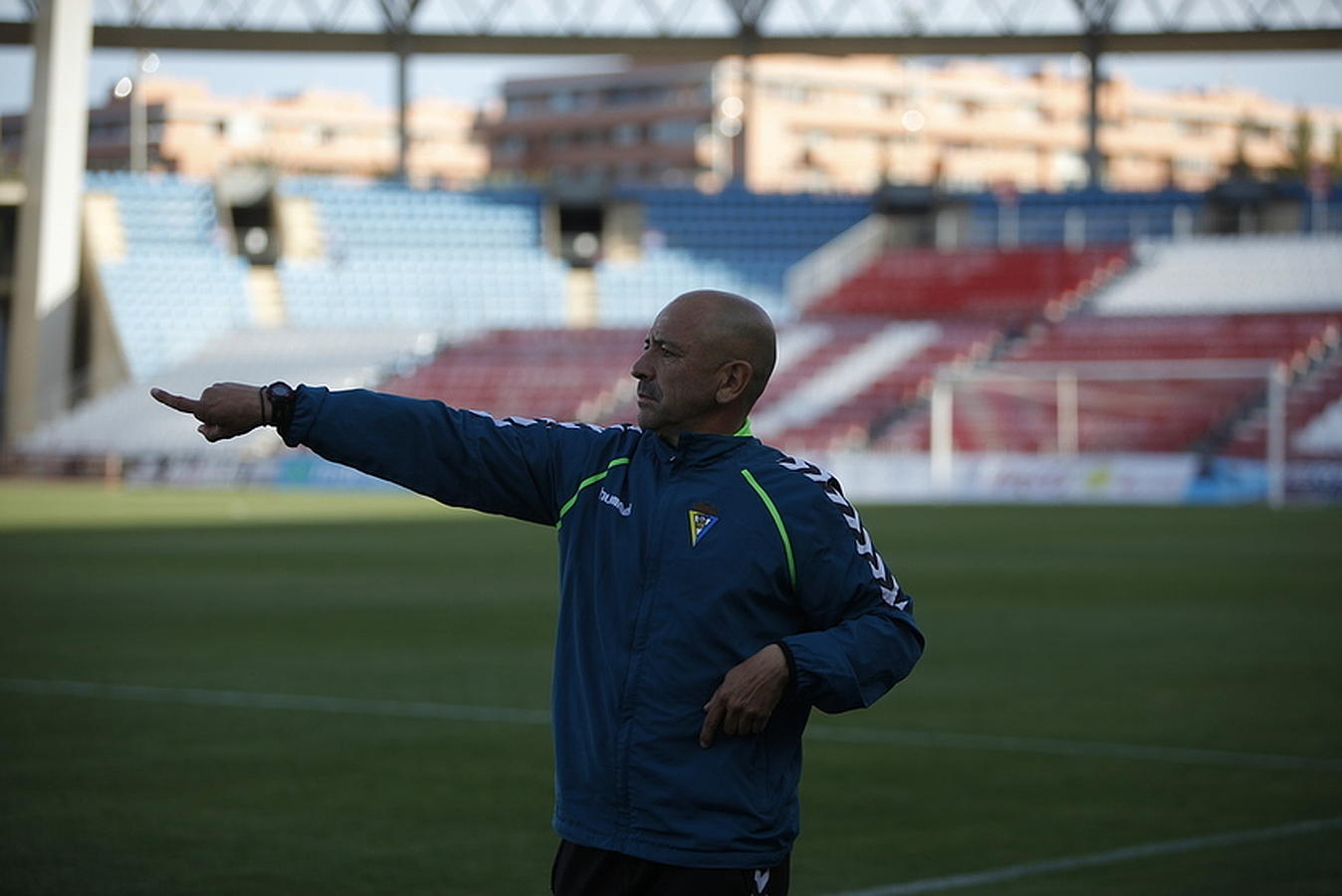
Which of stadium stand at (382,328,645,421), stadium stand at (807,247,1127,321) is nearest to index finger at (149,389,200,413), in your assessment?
stadium stand at (382,328,645,421)

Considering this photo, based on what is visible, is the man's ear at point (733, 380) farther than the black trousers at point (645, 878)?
Yes

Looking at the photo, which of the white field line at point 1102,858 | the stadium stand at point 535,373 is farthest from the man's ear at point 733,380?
the stadium stand at point 535,373

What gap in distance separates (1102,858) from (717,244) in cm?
4860

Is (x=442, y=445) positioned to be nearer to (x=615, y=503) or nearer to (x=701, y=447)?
(x=615, y=503)

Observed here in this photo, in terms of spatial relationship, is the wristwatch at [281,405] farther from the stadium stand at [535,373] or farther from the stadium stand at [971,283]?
the stadium stand at [971,283]

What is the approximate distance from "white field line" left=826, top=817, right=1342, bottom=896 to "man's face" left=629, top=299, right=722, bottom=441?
298 cm

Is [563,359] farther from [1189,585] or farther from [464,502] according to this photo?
[464,502]

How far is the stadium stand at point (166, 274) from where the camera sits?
164ft

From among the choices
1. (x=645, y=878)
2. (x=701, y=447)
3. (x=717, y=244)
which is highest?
(x=717, y=244)

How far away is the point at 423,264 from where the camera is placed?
53656 millimetres

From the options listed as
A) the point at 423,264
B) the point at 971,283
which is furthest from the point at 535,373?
the point at 971,283

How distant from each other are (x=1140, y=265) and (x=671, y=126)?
76.9 m

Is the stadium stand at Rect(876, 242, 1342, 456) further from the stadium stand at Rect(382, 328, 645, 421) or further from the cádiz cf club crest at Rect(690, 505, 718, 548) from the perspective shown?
the cádiz cf club crest at Rect(690, 505, 718, 548)

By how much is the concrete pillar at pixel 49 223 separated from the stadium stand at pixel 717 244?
13708 millimetres
